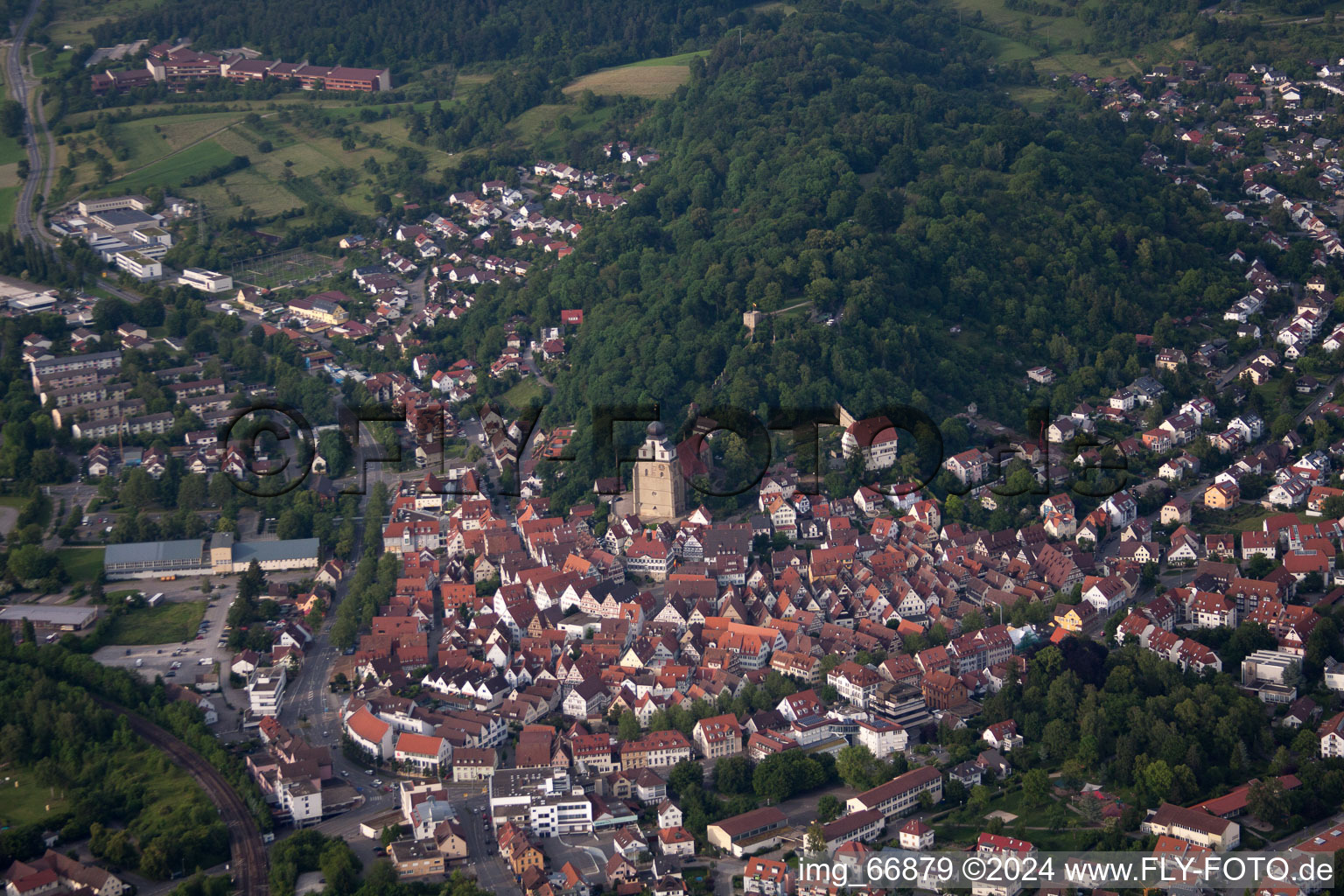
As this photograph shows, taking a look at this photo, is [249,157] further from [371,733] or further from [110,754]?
[371,733]

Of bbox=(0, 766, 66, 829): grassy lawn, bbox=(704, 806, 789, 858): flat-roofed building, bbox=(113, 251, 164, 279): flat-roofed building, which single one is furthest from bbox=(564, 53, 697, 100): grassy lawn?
bbox=(704, 806, 789, 858): flat-roofed building

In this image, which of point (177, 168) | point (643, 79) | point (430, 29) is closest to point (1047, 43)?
point (643, 79)

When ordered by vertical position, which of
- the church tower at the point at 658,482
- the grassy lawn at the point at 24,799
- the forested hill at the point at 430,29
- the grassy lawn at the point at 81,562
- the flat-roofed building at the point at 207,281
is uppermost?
the forested hill at the point at 430,29

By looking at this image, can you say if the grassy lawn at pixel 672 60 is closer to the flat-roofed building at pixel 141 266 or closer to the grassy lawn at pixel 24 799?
the flat-roofed building at pixel 141 266

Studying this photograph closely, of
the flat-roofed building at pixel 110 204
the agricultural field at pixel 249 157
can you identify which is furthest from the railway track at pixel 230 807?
the agricultural field at pixel 249 157

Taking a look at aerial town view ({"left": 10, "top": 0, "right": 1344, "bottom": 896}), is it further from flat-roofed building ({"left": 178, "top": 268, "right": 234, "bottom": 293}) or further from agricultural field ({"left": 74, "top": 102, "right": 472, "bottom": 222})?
agricultural field ({"left": 74, "top": 102, "right": 472, "bottom": 222})
